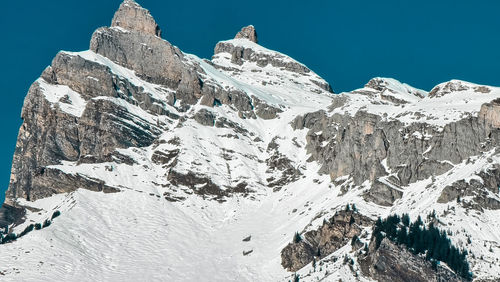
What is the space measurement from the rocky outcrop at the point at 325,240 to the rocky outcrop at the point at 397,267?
62.1 ft

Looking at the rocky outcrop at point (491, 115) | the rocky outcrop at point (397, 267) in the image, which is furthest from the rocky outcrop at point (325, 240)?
the rocky outcrop at point (491, 115)

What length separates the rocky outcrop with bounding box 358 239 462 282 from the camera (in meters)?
156

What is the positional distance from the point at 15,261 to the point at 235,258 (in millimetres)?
42171

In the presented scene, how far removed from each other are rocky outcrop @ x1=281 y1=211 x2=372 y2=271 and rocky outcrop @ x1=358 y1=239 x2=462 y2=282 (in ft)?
62.1

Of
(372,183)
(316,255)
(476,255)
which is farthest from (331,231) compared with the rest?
(476,255)

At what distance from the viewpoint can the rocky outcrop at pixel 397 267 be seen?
15562cm

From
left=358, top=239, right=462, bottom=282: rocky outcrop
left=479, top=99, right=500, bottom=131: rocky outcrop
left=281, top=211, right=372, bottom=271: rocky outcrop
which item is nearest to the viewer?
left=358, top=239, right=462, bottom=282: rocky outcrop

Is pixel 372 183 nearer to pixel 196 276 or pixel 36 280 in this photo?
pixel 196 276

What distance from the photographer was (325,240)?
18262 centimetres

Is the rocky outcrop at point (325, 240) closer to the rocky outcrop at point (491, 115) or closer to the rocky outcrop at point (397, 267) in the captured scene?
the rocky outcrop at point (397, 267)

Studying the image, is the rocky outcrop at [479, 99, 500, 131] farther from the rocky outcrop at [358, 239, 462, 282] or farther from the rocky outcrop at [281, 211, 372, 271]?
the rocky outcrop at [358, 239, 462, 282]

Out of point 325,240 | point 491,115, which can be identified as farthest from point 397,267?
point 491,115

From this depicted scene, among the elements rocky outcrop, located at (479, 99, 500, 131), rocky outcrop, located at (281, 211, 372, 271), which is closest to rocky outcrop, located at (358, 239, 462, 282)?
rocky outcrop, located at (281, 211, 372, 271)

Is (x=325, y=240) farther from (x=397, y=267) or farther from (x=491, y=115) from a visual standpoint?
(x=491, y=115)
